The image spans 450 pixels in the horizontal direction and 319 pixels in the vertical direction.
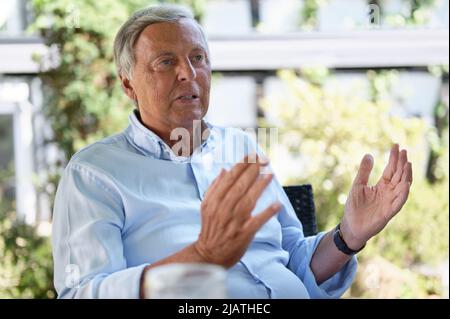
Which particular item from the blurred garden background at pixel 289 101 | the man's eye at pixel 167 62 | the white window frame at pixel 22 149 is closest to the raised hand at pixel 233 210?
the man's eye at pixel 167 62

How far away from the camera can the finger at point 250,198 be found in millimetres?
1138

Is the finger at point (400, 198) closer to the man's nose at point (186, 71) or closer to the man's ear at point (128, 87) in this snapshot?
the man's nose at point (186, 71)

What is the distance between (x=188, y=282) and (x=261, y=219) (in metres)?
0.22

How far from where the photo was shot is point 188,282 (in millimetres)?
950

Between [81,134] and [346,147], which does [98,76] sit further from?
[346,147]

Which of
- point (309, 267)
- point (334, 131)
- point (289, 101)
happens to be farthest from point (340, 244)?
point (289, 101)

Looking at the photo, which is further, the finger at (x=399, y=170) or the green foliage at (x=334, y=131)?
the green foliage at (x=334, y=131)

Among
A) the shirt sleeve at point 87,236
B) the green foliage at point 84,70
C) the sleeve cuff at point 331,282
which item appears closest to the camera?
the shirt sleeve at point 87,236

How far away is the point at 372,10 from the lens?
13.2 feet

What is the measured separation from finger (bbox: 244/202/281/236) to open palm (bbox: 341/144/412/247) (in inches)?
17.1

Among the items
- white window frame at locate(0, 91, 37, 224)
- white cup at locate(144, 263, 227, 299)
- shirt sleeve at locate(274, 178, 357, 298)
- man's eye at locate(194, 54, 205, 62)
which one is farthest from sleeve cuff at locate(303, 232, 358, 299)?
white window frame at locate(0, 91, 37, 224)

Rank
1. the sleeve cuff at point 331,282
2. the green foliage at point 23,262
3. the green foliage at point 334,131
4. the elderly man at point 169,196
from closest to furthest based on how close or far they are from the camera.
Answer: the elderly man at point 169,196
the sleeve cuff at point 331,282
the green foliage at point 23,262
the green foliage at point 334,131

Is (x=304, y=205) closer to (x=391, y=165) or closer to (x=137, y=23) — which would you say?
(x=391, y=165)

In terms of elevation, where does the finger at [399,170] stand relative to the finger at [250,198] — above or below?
below
